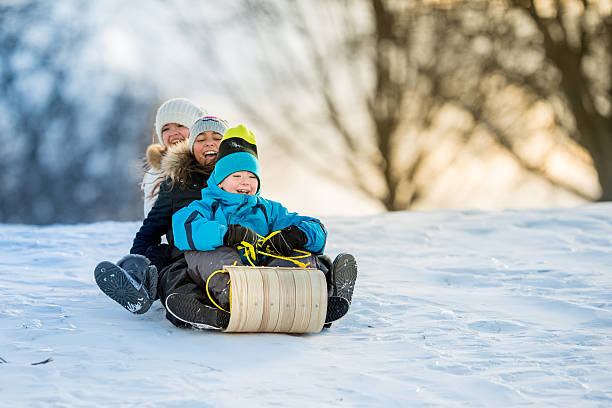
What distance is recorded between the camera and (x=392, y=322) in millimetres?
3695

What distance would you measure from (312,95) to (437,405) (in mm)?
10649

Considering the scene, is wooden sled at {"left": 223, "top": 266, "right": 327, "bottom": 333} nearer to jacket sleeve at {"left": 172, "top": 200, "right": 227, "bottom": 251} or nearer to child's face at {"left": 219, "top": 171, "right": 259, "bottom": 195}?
jacket sleeve at {"left": 172, "top": 200, "right": 227, "bottom": 251}

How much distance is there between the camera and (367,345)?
3250 millimetres

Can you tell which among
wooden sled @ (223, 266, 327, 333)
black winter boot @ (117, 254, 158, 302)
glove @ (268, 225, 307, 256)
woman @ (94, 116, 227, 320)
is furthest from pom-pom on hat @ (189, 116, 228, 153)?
wooden sled @ (223, 266, 327, 333)

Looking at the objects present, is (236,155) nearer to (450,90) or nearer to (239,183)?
(239,183)

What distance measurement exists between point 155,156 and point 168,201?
30.2 inches

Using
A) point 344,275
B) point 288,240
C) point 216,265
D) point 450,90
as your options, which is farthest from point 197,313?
point 450,90

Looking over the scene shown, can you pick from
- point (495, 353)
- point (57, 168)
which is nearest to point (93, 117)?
point (57, 168)

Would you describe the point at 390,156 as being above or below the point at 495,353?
below

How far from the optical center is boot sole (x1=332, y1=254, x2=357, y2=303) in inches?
→ 145

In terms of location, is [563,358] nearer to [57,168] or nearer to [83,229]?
[83,229]

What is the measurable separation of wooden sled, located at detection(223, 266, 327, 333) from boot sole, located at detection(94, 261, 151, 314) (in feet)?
1.62

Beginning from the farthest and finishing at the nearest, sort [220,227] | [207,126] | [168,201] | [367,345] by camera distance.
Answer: [207,126] < [168,201] < [220,227] < [367,345]

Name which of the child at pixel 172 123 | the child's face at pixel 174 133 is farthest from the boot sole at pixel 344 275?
the child's face at pixel 174 133
